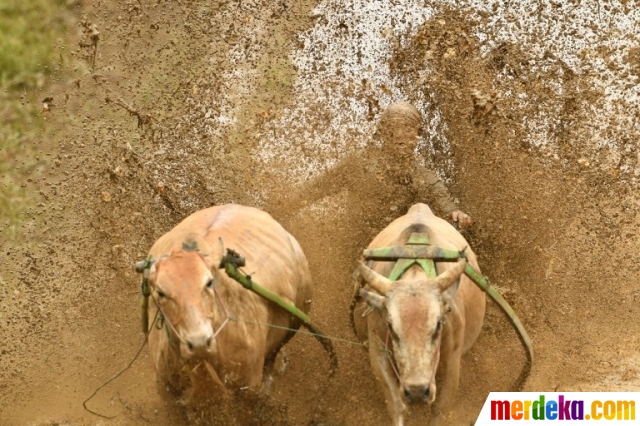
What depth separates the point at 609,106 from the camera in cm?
1042

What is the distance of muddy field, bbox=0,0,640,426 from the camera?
921 centimetres

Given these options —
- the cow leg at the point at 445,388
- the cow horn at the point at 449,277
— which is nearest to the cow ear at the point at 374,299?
the cow horn at the point at 449,277

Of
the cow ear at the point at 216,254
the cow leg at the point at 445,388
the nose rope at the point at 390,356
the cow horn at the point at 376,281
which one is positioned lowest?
the cow leg at the point at 445,388

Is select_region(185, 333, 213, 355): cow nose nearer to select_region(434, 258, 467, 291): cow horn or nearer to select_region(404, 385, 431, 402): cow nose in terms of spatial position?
select_region(404, 385, 431, 402): cow nose

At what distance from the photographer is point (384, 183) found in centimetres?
992

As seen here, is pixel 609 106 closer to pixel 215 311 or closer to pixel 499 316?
pixel 499 316

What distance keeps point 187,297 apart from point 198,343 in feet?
0.93

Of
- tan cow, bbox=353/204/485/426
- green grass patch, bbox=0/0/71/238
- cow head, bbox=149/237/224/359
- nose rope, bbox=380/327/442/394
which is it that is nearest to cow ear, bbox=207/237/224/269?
cow head, bbox=149/237/224/359

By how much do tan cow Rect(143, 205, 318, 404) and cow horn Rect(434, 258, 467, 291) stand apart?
1.37 m

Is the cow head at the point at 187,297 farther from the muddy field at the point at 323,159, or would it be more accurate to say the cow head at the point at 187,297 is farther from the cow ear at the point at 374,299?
the muddy field at the point at 323,159

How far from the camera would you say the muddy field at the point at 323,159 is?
9211 mm

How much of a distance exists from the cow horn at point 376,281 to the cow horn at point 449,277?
299mm

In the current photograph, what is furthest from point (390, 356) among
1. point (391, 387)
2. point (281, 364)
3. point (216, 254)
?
point (281, 364)

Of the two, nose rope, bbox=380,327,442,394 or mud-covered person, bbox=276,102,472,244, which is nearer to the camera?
nose rope, bbox=380,327,442,394
